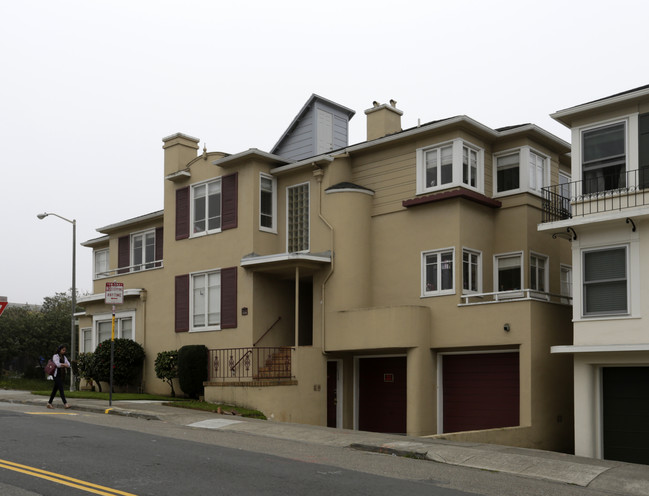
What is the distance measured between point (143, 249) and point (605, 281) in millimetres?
18823

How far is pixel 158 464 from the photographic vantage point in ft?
38.1

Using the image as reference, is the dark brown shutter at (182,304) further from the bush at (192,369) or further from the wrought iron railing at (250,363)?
the wrought iron railing at (250,363)

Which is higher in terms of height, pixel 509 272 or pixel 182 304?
pixel 509 272

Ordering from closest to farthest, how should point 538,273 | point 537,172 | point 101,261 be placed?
point 538,273, point 537,172, point 101,261

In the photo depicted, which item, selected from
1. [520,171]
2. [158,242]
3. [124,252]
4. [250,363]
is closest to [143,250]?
[158,242]

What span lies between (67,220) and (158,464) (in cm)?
2223

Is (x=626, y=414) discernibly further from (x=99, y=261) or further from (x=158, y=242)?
(x=99, y=261)

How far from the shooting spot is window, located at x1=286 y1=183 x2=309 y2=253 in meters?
24.9

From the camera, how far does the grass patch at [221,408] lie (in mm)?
20984

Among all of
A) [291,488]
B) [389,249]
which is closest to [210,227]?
[389,249]

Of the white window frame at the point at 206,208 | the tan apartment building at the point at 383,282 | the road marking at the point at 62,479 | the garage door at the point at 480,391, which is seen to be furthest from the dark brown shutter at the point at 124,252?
the road marking at the point at 62,479

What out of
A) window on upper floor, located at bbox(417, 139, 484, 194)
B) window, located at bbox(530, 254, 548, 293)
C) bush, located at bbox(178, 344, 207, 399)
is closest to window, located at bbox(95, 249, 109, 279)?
bush, located at bbox(178, 344, 207, 399)

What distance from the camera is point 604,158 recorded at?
18.1m

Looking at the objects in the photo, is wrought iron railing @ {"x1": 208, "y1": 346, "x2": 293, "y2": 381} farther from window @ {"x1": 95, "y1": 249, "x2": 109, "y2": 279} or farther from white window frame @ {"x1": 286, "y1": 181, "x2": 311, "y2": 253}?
window @ {"x1": 95, "y1": 249, "x2": 109, "y2": 279}
